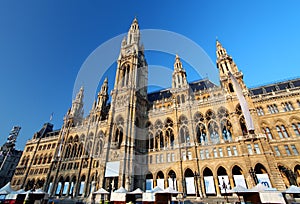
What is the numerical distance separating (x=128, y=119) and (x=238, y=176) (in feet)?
83.4

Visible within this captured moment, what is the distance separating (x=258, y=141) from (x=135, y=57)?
38.5m

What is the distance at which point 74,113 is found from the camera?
191ft

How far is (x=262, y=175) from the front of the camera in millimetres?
26969

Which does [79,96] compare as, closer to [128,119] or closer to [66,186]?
[66,186]

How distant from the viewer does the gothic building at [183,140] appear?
29.0m

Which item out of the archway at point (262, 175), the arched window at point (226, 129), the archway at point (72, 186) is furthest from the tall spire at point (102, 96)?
the archway at point (262, 175)

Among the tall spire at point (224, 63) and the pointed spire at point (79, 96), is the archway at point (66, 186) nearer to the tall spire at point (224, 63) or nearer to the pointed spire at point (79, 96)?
the pointed spire at point (79, 96)

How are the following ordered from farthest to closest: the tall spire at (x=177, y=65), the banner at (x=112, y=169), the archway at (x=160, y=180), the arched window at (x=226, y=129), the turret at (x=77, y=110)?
the turret at (x=77, y=110)
the tall spire at (x=177, y=65)
the arched window at (x=226, y=129)
the archway at (x=160, y=180)
the banner at (x=112, y=169)

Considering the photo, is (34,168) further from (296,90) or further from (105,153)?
(296,90)

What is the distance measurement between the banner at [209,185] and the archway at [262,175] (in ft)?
24.7

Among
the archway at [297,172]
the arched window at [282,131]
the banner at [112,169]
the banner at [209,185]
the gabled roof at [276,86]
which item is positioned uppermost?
the gabled roof at [276,86]

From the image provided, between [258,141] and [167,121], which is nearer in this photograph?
[258,141]

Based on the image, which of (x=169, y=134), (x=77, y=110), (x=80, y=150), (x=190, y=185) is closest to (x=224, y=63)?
(x=169, y=134)

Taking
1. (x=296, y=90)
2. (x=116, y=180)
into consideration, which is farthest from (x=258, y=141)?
(x=116, y=180)
